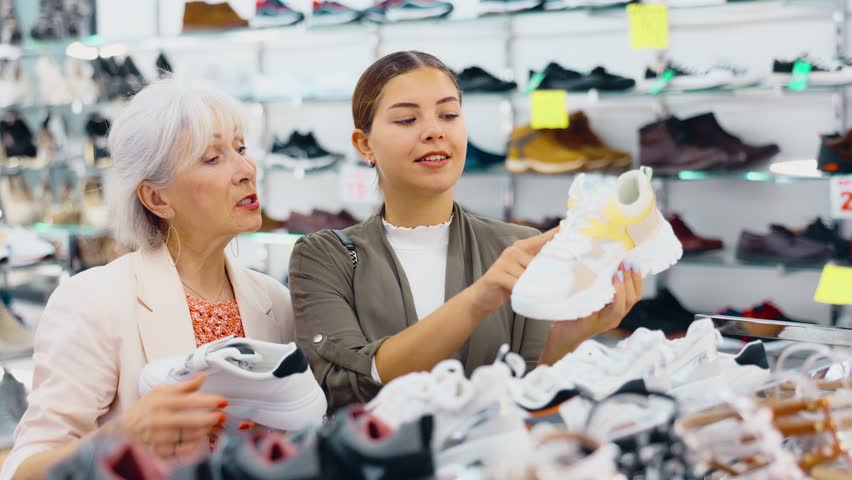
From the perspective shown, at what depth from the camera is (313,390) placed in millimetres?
1383

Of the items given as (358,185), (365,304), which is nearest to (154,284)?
(365,304)

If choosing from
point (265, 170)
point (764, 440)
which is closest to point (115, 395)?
point (764, 440)

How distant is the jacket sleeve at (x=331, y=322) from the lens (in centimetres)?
158

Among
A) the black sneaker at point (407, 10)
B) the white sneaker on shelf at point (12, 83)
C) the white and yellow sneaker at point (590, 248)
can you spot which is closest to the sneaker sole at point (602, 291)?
the white and yellow sneaker at point (590, 248)

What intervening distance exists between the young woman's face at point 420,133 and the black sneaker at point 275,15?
3.37 m

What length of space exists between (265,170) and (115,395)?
404 centimetres

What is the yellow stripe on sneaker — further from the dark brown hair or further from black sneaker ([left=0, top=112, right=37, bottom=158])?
black sneaker ([left=0, top=112, right=37, bottom=158])

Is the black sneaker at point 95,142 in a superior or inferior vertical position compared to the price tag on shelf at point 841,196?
inferior

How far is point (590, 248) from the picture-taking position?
1432 mm

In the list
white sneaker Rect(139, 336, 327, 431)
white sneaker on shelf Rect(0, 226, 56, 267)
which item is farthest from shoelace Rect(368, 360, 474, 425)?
white sneaker on shelf Rect(0, 226, 56, 267)

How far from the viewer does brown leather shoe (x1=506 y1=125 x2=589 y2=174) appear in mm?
4211

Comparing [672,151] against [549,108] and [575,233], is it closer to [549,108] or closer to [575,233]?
[549,108]

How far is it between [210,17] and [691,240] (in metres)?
3.06

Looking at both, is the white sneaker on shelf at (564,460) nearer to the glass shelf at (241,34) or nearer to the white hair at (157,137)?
the white hair at (157,137)
